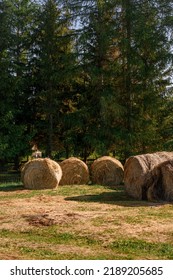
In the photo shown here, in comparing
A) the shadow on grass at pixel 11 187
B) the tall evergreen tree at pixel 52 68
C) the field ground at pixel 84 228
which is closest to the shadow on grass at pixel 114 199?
the field ground at pixel 84 228

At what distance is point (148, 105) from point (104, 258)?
52.8 ft

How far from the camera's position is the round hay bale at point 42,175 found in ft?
52.1

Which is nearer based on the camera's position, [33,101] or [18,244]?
[18,244]

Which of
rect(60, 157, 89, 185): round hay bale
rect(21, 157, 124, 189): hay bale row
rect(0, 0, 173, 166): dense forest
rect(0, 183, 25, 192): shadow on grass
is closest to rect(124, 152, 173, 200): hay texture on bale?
rect(21, 157, 124, 189): hay bale row

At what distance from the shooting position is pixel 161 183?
1338 cm

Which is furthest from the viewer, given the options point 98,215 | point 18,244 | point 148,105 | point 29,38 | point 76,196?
point 29,38

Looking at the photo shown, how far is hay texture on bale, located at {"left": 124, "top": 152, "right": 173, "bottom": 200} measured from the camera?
13.5 metres

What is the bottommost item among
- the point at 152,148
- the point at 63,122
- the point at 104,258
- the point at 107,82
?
the point at 104,258

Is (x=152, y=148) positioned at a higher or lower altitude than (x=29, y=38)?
lower

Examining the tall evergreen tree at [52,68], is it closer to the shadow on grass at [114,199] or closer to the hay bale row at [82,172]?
the hay bale row at [82,172]

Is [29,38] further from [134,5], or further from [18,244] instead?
[18,244]

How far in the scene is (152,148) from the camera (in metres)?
22.7

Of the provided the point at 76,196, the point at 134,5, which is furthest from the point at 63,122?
the point at 76,196

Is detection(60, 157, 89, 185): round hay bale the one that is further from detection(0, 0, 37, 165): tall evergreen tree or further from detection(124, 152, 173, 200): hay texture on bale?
detection(0, 0, 37, 165): tall evergreen tree
